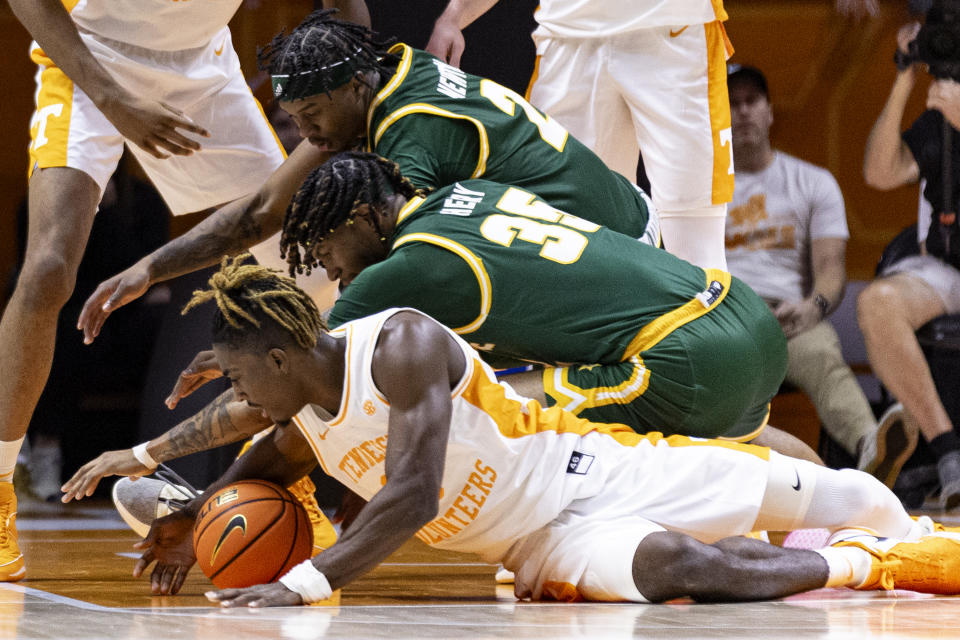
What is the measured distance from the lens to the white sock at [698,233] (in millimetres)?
4406

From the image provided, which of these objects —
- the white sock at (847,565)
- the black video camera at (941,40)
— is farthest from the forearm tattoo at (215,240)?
the black video camera at (941,40)

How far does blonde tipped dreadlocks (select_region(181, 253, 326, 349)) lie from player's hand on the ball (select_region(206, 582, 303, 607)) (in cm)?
51

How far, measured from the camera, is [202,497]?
332 cm

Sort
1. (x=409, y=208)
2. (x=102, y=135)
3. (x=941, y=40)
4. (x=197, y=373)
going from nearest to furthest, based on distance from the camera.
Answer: (x=409, y=208) < (x=197, y=373) < (x=102, y=135) < (x=941, y=40)

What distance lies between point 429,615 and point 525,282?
878 millimetres

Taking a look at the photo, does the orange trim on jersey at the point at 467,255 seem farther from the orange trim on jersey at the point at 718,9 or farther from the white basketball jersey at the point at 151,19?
the orange trim on jersey at the point at 718,9

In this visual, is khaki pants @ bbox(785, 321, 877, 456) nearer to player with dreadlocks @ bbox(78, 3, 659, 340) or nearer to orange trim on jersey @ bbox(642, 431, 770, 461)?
player with dreadlocks @ bbox(78, 3, 659, 340)

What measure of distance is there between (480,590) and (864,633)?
1.18 meters

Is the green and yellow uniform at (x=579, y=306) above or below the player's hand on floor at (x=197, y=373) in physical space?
above

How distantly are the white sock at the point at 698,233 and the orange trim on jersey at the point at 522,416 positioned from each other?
122 centimetres

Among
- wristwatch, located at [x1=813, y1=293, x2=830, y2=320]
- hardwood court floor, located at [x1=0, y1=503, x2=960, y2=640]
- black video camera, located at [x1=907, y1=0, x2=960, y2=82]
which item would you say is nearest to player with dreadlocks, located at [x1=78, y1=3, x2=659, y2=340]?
hardwood court floor, located at [x1=0, y1=503, x2=960, y2=640]

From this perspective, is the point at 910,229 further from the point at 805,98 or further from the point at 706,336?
the point at 706,336

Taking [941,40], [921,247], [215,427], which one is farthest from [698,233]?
[941,40]

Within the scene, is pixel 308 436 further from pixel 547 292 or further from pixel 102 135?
pixel 102 135
